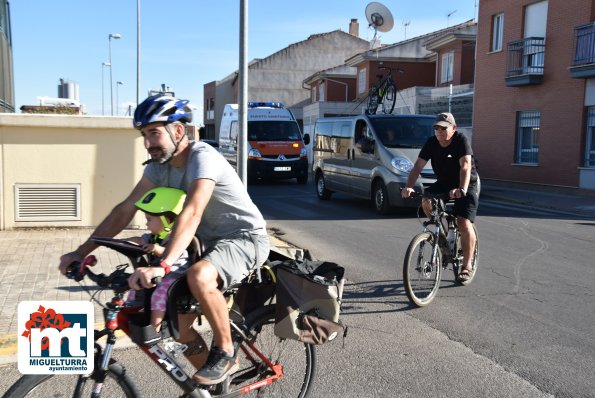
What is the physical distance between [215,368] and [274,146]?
59.1ft

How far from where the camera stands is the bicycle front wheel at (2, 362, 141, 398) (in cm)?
258

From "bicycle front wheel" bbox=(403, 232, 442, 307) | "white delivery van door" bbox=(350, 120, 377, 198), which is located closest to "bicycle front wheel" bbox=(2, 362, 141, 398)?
"bicycle front wheel" bbox=(403, 232, 442, 307)

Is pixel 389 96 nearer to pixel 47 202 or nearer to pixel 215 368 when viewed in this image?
pixel 47 202

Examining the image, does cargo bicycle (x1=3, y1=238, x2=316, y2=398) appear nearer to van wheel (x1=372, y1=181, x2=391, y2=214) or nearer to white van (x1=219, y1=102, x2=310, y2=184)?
van wheel (x1=372, y1=181, x2=391, y2=214)

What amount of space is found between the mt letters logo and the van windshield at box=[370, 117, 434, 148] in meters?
10.8

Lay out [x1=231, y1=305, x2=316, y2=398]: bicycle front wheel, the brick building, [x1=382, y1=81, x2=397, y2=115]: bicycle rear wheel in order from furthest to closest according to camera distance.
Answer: [x1=382, y1=81, x2=397, y2=115]: bicycle rear wheel < the brick building < [x1=231, y1=305, x2=316, y2=398]: bicycle front wheel

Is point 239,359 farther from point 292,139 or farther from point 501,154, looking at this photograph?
point 501,154

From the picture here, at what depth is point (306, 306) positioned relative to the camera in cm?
326

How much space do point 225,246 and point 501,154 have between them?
69.6 ft

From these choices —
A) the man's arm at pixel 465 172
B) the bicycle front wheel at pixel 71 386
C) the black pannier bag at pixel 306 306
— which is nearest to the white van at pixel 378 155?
the man's arm at pixel 465 172

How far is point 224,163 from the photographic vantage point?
3115mm

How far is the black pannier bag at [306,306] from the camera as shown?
3.24 m

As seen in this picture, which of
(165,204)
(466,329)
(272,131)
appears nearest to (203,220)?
(165,204)

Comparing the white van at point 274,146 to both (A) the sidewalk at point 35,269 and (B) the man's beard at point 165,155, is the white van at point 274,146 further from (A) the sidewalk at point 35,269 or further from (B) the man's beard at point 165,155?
(B) the man's beard at point 165,155
